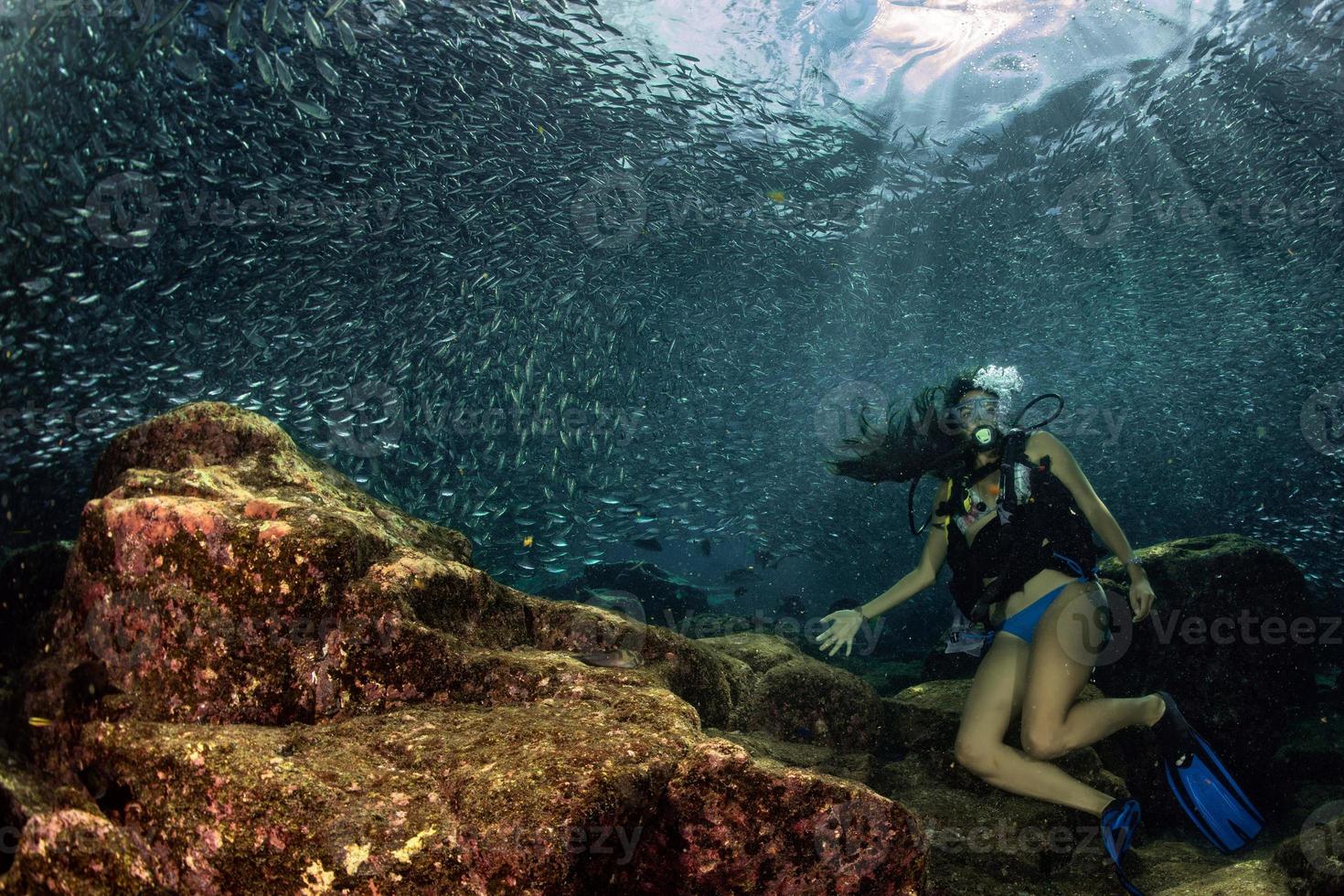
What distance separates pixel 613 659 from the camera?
3055 mm

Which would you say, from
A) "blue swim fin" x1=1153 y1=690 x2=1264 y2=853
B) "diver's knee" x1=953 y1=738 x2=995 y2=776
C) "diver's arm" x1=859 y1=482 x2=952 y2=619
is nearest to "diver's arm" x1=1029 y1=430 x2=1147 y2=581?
"diver's arm" x1=859 y1=482 x2=952 y2=619

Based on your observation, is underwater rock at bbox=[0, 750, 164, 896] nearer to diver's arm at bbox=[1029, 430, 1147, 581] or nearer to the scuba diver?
the scuba diver

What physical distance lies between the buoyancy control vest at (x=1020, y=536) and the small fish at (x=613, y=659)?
236cm

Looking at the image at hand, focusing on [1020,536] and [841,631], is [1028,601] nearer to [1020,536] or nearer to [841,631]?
[1020,536]

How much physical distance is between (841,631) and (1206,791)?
2.17 metres

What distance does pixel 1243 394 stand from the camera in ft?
91.8

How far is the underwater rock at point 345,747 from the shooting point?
1651 millimetres

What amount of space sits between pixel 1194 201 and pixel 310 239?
71.1ft

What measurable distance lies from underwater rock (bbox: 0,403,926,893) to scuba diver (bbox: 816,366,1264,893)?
209 centimetres

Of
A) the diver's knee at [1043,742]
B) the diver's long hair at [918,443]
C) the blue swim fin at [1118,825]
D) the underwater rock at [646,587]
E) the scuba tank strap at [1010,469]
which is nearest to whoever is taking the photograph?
the blue swim fin at [1118,825]

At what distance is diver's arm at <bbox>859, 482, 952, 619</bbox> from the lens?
4438 mm

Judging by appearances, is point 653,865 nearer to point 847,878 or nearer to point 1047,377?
point 847,878

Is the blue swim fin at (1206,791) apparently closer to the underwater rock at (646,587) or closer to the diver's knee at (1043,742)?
the diver's knee at (1043,742)

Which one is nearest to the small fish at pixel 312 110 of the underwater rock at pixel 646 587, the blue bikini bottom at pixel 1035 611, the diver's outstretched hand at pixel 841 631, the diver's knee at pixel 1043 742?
the diver's outstretched hand at pixel 841 631
